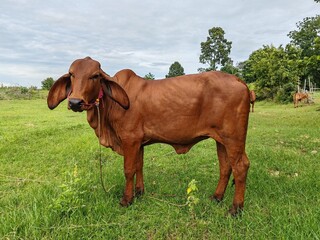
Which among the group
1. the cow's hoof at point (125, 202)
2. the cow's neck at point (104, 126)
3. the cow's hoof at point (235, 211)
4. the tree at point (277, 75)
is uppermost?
the tree at point (277, 75)

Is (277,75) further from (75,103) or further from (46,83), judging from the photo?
(46,83)

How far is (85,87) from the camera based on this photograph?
3283 millimetres

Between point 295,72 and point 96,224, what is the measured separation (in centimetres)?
2789

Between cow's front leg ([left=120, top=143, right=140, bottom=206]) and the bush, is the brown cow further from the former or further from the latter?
the bush

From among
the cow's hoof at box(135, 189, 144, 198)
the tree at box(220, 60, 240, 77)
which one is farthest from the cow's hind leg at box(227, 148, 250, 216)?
the tree at box(220, 60, 240, 77)

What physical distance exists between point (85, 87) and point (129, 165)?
3.72 ft

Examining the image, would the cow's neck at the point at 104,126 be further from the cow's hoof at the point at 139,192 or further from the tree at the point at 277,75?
the tree at the point at 277,75

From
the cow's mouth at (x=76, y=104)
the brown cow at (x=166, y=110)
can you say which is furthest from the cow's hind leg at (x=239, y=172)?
the cow's mouth at (x=76, y=104)

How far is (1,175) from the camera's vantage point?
17.0 feet

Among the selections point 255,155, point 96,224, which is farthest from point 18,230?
point 255,155

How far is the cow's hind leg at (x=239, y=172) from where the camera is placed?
351 centimetres

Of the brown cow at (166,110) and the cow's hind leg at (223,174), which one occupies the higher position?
the brown cow at (166,110)

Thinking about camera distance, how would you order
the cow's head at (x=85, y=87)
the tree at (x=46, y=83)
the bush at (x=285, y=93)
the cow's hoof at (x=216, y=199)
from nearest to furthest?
the cow's head at (x=85, y=87), the cow's hoof at (x=216, y=199), the bush at (x=285, y=93), the tree at (x=46, y=83)

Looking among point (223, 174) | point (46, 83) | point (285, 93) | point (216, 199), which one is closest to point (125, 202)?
point (216, 199)
